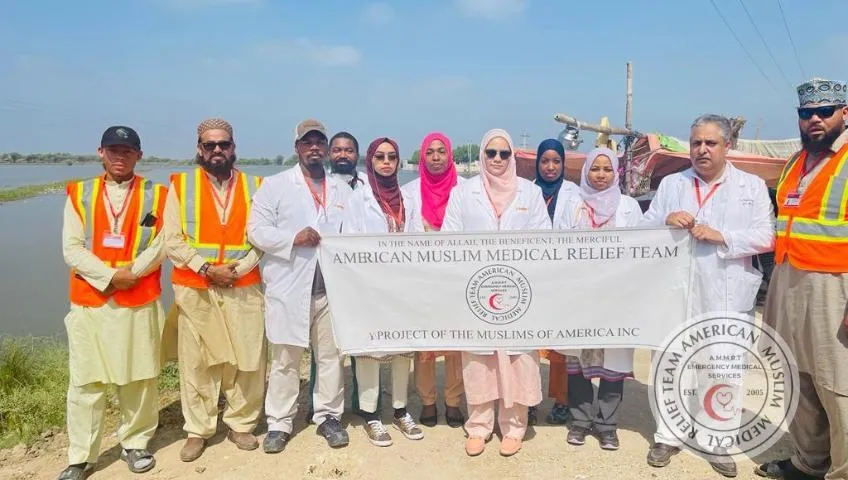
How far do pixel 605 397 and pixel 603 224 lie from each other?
1.16 meters

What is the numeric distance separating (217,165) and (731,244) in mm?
3177

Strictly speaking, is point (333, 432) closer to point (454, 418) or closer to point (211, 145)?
point (454, 418)

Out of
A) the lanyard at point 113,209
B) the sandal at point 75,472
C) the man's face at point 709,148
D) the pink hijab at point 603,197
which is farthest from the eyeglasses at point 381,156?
the sandal at point 75,472

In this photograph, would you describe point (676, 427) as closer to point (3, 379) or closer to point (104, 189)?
point (104, 189)

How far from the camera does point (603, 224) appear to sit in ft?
12.5

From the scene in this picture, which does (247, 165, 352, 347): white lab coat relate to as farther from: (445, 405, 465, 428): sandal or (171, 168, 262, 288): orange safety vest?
(445, 405, 465, 428): sandal

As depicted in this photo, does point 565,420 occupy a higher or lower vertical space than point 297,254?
lower

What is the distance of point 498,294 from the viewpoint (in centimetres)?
357

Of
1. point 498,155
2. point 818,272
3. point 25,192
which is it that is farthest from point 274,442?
point 25,192

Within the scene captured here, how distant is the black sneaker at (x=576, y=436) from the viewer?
376 cm

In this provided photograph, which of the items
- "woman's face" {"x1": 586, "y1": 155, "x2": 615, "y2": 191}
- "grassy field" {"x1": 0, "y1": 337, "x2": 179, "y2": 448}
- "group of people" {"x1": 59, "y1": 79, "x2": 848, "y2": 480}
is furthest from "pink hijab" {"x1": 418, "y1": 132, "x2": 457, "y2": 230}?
"grassy field" {"x1": 0, "y1": 337, "x2": 179, "y2": 448}

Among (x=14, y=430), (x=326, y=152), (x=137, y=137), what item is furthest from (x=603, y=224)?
(x=14, y=430)

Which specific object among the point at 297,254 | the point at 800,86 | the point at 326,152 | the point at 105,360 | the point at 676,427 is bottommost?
the point at 676,427

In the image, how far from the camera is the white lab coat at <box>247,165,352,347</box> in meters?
3.62
